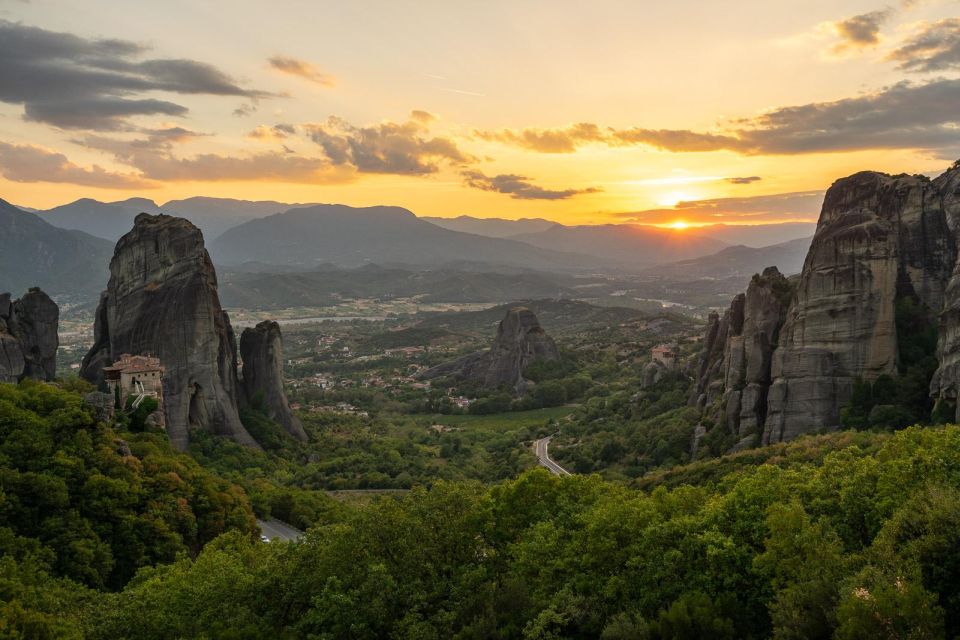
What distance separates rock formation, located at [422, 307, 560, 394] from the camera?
456ft

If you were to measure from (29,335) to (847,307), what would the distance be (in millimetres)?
67159

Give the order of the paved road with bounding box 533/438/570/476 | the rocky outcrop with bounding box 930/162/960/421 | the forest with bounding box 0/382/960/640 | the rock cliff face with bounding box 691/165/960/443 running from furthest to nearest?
1. the paved road with bounding box 533/438/570/476
2. the rock cliff face with bounding box 691/165/960/443
3. the rocky outcrop with bounding box 930/162/960/421
4. the forest with bounding box 0/382/960/640

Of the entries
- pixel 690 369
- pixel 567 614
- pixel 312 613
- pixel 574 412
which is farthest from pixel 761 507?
pixel 574 412

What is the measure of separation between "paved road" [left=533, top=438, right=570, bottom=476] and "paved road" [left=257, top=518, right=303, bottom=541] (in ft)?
95.3

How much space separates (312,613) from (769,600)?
1446 cm

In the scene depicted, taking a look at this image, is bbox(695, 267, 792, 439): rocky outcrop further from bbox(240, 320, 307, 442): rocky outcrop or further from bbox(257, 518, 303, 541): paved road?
bbox(240, 320, 307, 442): rocky outcrop

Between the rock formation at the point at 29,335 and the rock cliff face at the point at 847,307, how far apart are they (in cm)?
5869

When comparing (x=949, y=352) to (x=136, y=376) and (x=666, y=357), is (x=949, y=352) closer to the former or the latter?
(x=666, y=357)

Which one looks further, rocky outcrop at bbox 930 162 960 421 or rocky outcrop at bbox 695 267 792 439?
rocky outcrop at bbox 695 267 792 439

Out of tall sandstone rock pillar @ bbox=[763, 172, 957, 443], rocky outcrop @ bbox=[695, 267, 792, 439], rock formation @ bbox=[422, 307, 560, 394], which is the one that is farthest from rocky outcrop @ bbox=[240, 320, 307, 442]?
rock formation @ bbox=[422, 307, 560, 394]

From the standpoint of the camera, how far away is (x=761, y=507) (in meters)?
27.2

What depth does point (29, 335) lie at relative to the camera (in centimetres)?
6262

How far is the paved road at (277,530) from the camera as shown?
47188 mm

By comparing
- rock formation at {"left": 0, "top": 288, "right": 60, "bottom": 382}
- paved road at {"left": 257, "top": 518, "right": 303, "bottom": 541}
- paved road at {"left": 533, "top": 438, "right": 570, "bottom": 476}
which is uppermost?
rock formation at {"left": 0, "top": 288, "right": 60, "bottom": 382}
